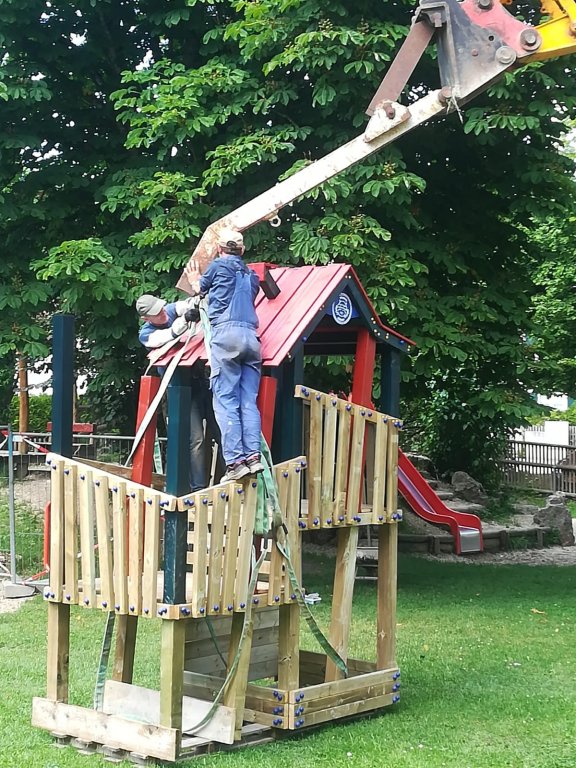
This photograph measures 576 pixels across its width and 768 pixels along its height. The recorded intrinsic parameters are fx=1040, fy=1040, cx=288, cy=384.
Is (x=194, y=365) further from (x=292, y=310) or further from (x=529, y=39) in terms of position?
(x=529, y=39)

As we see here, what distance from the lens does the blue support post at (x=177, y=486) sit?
5.70 m

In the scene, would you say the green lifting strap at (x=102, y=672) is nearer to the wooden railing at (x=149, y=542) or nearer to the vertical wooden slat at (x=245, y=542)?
the wooden railing at (x=149, y=542)

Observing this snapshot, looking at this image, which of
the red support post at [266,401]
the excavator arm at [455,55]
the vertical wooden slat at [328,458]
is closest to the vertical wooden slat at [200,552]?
the red support post at [266,401]

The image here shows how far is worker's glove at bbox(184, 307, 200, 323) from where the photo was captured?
6429 millimetres

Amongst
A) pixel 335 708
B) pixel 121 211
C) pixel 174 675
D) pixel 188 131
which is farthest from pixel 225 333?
pixel 121 211

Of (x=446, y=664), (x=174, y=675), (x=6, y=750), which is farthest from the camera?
(x=446, y=664)

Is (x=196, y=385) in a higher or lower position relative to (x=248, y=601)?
higher

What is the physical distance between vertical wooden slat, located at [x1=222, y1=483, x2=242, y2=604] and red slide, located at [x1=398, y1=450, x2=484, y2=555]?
643 cm

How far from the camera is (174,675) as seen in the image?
18.7 feet

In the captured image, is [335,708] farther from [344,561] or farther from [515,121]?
[515,121]

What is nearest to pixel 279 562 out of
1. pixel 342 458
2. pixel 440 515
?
pixel 342 458

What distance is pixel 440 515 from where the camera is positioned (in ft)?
41.0

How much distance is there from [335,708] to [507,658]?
2608 mm

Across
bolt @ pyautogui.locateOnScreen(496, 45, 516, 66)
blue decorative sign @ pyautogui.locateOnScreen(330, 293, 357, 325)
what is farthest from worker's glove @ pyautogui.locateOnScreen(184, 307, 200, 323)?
bolt @ pyautogui.locateOnScreen(496, 45, 516, 66)
